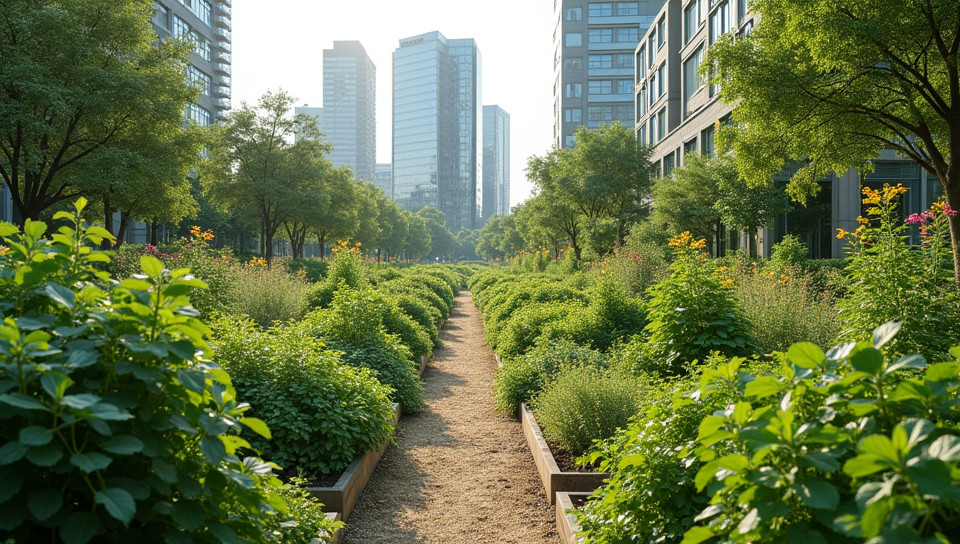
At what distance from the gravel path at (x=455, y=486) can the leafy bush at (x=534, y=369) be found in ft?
1.21

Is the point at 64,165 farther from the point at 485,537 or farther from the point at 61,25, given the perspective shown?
the point at 485,537

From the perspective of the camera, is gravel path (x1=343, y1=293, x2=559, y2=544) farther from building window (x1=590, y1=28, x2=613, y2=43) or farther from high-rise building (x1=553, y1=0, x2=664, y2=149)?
building window (x1=590, y1=28, x2=613, y2=43)

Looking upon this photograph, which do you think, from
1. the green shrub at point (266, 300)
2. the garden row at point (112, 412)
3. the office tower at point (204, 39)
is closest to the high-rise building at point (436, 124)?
the office tower at point (204, 39)

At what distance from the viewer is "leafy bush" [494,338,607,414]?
329 inches

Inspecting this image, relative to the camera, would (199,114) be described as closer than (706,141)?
No

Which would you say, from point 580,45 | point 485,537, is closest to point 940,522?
point 485,537

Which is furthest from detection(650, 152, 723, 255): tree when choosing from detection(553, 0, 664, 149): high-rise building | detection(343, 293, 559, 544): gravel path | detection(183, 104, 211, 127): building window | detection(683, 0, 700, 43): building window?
detection(183, 104, 211, 127): building window

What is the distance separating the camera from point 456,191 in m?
187

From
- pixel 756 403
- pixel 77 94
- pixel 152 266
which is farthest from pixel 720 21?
pixel 152 266

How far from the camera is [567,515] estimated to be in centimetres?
472

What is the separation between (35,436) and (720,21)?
36.4m

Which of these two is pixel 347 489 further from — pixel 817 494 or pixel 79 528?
pixel 817 494

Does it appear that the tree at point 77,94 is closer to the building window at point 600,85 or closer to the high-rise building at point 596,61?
the high-rise building at point 596,61

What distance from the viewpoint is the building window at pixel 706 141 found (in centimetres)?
3266
